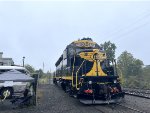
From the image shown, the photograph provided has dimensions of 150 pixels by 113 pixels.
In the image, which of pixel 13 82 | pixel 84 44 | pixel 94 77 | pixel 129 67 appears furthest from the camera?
pixel 129 67

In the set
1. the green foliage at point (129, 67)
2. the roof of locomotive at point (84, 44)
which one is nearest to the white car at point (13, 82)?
the roof of locomotive at point (84, 44)

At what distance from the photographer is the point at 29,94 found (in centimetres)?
1631

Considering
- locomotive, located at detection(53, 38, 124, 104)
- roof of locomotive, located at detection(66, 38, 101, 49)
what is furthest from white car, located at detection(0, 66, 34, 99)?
roof of locomotive, located at detection(66, 38, 101, 49)

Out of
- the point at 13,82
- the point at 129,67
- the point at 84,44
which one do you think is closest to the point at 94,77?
the point at 84,44

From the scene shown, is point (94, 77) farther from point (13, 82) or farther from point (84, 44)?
point (13, 82)

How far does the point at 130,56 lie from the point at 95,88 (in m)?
45.7

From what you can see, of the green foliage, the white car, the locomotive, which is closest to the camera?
the white car

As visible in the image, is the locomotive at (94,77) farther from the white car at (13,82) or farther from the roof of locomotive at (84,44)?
the white car at (13,82)

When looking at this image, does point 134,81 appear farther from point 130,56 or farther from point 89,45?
point 89,45

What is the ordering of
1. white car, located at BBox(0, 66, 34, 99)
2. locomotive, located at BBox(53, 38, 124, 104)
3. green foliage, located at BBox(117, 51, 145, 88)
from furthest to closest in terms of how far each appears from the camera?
green foliage, located at BBox(117, 51, 145, 88)
locomotive, located at BBox(53, 38, 124, 104)
white car, located at BBox(0, 66, 34, 99)

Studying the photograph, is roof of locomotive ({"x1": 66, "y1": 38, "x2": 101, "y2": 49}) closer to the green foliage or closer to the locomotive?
the locomotive

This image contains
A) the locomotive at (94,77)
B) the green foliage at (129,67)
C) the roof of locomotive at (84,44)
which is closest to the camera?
the locomotive at (94,77)

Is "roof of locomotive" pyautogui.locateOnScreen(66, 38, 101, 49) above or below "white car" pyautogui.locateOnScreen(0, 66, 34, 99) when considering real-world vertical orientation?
above

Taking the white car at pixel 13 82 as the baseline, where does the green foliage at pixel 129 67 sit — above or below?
above
